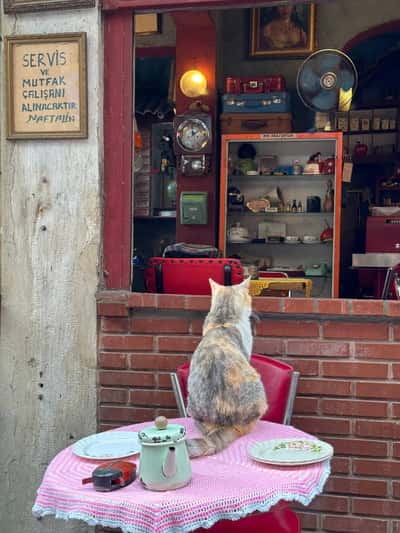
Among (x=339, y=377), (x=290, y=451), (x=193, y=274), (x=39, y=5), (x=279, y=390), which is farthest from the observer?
(x=193, y=274)

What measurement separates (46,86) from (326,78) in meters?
3.13

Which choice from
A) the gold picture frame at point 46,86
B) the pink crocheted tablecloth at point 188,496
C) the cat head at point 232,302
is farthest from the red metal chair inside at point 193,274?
the pink crocheted tablecloth at point 188,496

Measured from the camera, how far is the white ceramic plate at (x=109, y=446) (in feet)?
7.42

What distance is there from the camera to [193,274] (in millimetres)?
3688

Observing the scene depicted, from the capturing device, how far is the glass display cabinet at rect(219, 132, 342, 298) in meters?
6.36

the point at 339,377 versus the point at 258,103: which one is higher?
the point at 258,103

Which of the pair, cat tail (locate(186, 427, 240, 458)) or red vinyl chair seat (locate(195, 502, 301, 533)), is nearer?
red vinyl chair seat (locate(195, 502, 301, 533))

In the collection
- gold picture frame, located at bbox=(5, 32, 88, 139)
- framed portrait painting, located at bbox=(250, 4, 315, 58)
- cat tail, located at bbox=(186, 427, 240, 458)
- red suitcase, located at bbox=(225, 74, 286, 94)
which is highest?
framed portrait painting, located at bbox=(250, 4, 315, 58)

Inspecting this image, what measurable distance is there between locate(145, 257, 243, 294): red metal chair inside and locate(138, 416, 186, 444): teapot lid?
165 centimetres

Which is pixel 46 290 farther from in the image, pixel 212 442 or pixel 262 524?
pixel 262 524

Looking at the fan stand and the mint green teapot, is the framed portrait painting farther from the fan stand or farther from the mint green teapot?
the mint green teapot

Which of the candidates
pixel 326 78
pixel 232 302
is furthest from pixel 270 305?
pixel 326 78

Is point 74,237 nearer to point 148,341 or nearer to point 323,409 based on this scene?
point 148,341

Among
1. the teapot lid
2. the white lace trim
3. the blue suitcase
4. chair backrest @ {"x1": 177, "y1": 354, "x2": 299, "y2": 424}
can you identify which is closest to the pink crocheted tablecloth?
the white lace trim
